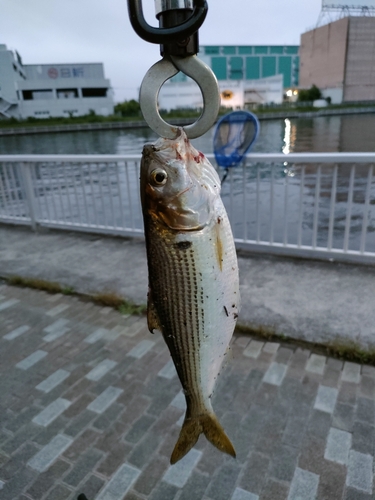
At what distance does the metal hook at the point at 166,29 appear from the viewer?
37.4 inches

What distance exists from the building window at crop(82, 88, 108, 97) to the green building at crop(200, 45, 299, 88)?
3740cm

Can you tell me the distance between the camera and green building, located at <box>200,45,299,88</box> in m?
100

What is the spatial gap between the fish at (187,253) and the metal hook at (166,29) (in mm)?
251

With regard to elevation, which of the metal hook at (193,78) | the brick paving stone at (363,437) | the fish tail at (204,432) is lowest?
the brick paving stone at (363,437)

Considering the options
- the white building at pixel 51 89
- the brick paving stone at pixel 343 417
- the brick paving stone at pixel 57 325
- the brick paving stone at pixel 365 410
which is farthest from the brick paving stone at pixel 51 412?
the white building at pixel 51 89

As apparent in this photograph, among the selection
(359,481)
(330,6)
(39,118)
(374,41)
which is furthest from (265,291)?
(330,6)

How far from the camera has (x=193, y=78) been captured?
108 cm

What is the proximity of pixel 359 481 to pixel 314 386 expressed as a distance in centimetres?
78

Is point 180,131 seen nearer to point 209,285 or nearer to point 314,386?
point 209,285

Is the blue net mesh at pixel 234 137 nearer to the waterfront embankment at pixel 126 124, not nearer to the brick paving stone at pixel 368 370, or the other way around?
the brick paving stone at pixel 368 370

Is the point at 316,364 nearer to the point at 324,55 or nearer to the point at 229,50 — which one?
the point at 324,55

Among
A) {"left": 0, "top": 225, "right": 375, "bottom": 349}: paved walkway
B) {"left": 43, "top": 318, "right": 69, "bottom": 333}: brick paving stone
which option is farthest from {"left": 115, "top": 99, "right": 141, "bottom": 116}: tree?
{"left": 43, "top": 318, "right": 69, "bottom": 333}: brick paving stone

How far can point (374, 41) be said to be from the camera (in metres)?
75.1

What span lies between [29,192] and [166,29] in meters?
6.55
